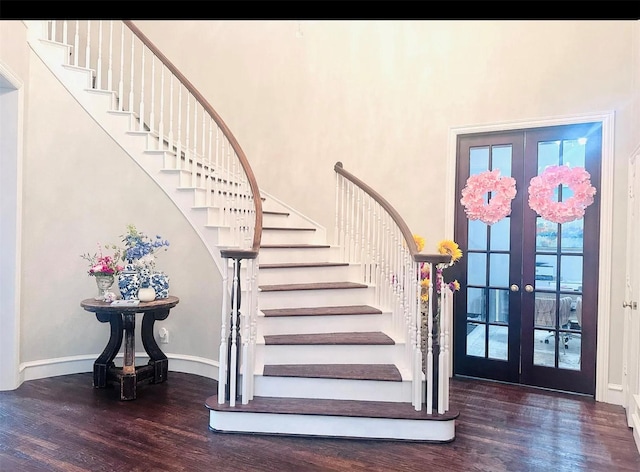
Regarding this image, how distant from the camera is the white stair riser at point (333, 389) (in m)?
2.94

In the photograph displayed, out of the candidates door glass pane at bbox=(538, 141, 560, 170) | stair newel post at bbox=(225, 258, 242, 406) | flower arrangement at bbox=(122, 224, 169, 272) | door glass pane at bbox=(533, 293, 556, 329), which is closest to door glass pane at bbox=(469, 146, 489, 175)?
door glass pane at bbox=(538, 141, 560, 170)

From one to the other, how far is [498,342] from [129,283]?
125 inches

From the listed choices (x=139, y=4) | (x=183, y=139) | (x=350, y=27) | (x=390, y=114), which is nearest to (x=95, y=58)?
(x=183, y=139)

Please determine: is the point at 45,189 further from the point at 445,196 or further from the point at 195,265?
the point at 445,196

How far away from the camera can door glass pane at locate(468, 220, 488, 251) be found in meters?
4.05

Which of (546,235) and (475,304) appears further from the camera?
(475,304)

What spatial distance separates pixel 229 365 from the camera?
3029 millimetres

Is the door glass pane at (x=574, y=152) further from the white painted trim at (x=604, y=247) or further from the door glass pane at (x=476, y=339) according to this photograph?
the door glass pane at (x=476, y=339)

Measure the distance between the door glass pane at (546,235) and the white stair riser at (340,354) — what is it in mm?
1623

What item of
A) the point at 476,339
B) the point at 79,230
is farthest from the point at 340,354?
the point at 79,230

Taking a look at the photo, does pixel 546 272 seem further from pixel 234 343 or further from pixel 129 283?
pixel 129 283

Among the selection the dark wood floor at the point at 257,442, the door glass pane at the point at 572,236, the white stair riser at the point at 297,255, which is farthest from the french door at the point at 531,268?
the white stair riser at the point at 297,255

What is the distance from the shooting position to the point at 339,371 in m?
3.04

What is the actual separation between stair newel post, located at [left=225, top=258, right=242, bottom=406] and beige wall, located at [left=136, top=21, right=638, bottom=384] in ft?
6.52
